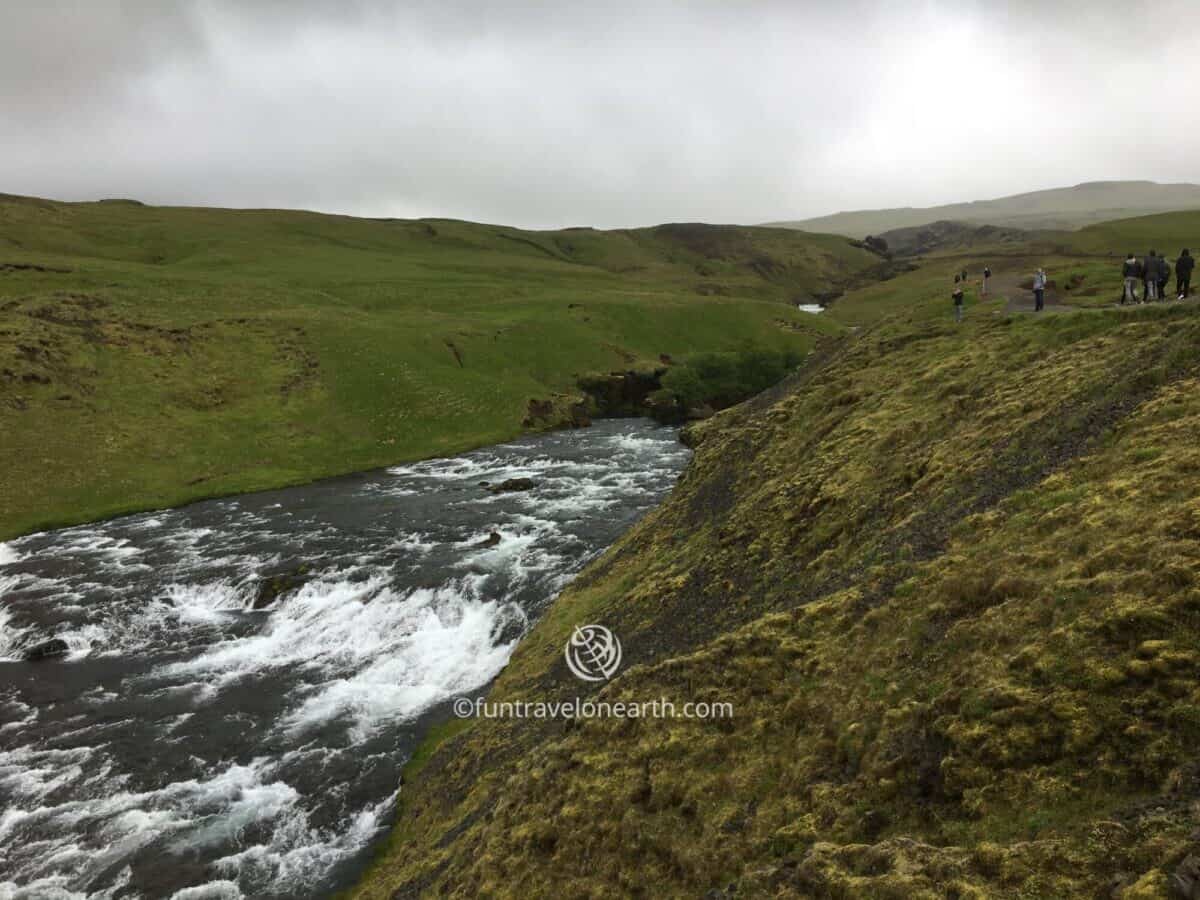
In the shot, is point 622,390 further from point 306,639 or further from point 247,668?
point 247,668

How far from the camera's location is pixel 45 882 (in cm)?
2105

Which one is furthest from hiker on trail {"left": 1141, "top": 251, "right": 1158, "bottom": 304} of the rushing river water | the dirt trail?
the rushing river water

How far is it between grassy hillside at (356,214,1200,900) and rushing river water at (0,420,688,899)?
193 inches

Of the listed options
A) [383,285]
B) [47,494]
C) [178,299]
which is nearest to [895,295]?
[383,285]

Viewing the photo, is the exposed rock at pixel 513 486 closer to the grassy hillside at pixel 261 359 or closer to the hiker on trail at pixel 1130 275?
the grassy hillside at pixel 261 359

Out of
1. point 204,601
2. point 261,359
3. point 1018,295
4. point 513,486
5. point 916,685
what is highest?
point 261,359

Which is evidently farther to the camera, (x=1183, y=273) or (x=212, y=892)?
(x=1183, y=273)

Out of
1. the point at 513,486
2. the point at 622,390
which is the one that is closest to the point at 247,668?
the point at 513,486

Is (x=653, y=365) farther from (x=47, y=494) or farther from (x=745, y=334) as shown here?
(x=47, y=494)

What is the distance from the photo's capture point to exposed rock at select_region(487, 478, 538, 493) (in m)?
59.1

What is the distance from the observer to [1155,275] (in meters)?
27.1

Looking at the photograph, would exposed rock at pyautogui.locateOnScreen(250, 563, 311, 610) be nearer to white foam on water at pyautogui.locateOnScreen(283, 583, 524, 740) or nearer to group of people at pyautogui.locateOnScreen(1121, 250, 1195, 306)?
white foam on water at pyautogui.locateOnScreen(283, 583, 524, 740)

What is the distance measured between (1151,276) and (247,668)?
4555 cm

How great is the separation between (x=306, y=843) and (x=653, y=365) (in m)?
90.5
